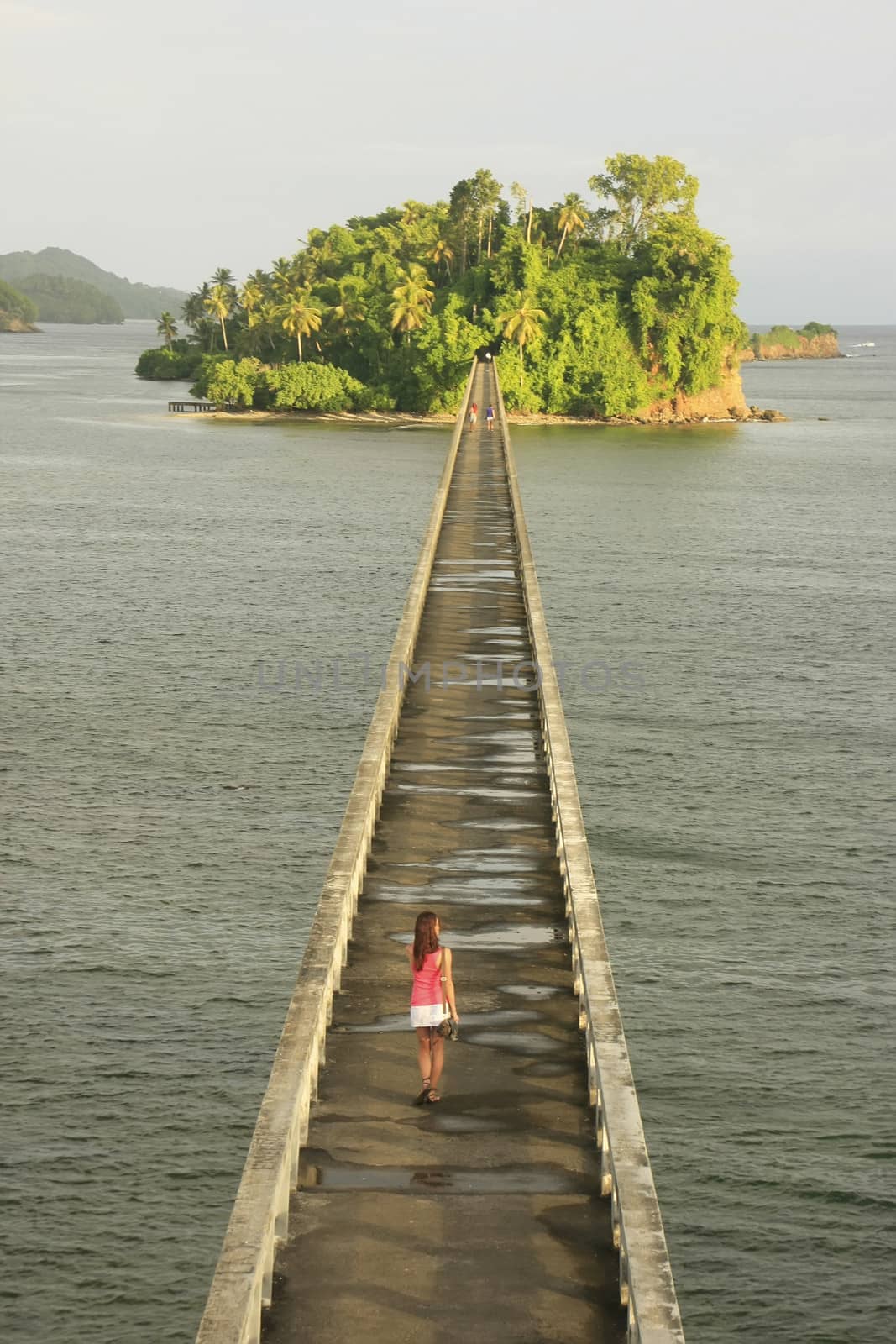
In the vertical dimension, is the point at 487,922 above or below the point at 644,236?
below

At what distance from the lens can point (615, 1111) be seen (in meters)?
10.2

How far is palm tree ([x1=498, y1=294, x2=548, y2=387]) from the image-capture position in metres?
119

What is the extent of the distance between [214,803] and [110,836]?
2.71 m

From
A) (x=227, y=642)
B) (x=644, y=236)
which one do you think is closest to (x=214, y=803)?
(x=227, y=642)

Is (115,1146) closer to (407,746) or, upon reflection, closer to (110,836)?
(407,746)

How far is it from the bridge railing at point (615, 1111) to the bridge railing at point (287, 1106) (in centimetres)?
194

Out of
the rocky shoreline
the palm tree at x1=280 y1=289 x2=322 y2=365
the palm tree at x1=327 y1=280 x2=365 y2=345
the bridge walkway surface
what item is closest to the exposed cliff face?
the rocky shoreline

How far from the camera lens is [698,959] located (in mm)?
25188

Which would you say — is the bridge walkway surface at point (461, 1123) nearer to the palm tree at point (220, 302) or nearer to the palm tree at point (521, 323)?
the palm tree at point (521, 323)

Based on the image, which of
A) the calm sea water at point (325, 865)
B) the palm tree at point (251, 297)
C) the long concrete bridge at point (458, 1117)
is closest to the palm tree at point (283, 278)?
the palm tree at point (251, 297)

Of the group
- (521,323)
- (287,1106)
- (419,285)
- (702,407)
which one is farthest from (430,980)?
(702,407)

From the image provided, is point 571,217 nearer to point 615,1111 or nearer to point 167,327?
point 167,327

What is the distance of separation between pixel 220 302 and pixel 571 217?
3974 centimetres

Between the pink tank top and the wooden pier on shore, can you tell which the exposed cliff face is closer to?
the wooden pier on shore
